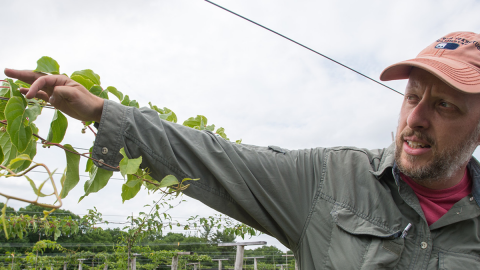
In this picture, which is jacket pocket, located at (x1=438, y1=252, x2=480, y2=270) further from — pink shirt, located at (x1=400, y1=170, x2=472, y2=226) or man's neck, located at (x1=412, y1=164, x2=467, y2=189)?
man's neck, located at (x1=412, y1=164, x2=467, y2=189)

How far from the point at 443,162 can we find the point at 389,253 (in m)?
0.39

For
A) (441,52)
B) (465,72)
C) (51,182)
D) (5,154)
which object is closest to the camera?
(51,182)

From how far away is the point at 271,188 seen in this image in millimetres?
1158

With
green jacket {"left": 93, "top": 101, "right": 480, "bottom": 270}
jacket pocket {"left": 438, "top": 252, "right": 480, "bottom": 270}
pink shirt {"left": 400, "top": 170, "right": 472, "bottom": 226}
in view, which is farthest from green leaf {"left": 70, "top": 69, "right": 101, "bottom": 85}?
jacket pocket {"left": 438, "top": 252, "right": 480, "bottom": 270}

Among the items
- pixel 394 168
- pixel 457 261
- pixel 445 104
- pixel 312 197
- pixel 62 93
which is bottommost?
pixel 457 261

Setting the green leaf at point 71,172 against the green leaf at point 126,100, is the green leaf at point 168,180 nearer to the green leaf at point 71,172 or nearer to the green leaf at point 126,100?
the green leaf at point 71,172

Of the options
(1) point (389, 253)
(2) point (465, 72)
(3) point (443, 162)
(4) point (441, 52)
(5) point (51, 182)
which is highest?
(4) point (441, 52)

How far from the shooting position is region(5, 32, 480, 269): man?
1064mm

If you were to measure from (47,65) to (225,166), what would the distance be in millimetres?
630

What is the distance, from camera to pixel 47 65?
3.15 feet

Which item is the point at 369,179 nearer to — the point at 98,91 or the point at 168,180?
the point at 168,180

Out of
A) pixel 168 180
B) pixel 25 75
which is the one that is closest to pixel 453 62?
pixel 168 180

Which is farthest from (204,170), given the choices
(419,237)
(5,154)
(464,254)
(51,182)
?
(464,254)

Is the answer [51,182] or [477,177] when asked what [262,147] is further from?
[477,177]
